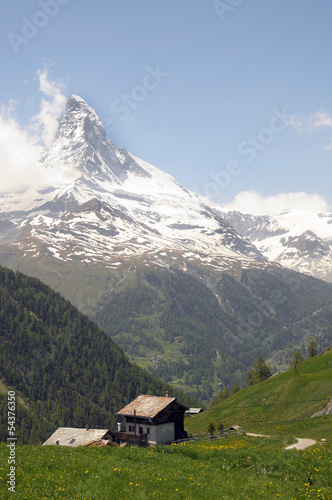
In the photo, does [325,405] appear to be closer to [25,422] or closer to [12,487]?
[12,487]

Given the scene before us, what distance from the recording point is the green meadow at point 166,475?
21875mm

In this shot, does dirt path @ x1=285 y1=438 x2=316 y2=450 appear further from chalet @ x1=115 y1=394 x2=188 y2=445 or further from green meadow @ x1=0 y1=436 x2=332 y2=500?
chalet @ x1=115 y1=394 x2=188 y2=445

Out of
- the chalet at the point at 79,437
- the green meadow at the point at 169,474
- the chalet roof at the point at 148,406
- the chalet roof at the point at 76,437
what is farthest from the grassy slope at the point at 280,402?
the green meadow at the point at 169,474

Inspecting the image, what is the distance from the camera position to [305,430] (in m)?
52.8

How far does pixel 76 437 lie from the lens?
7750 centimetres

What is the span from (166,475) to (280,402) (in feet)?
234

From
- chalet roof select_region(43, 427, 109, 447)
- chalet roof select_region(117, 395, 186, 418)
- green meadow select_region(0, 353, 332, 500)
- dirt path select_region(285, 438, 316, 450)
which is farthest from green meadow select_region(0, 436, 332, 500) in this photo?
chalet roof select_region(43, 427, 109, 447)

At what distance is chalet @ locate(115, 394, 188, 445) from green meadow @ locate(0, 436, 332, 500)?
34.5m

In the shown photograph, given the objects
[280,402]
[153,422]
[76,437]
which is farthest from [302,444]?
[280,402]

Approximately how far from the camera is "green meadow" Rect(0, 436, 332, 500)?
2188cm

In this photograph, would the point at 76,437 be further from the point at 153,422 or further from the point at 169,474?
the point at 169,474

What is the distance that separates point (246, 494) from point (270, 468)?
612cm

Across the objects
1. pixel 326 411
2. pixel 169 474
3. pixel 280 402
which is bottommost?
pixel 280 402

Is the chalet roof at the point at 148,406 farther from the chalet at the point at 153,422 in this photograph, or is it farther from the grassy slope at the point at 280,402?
the grassy slope at the point at 280,402
